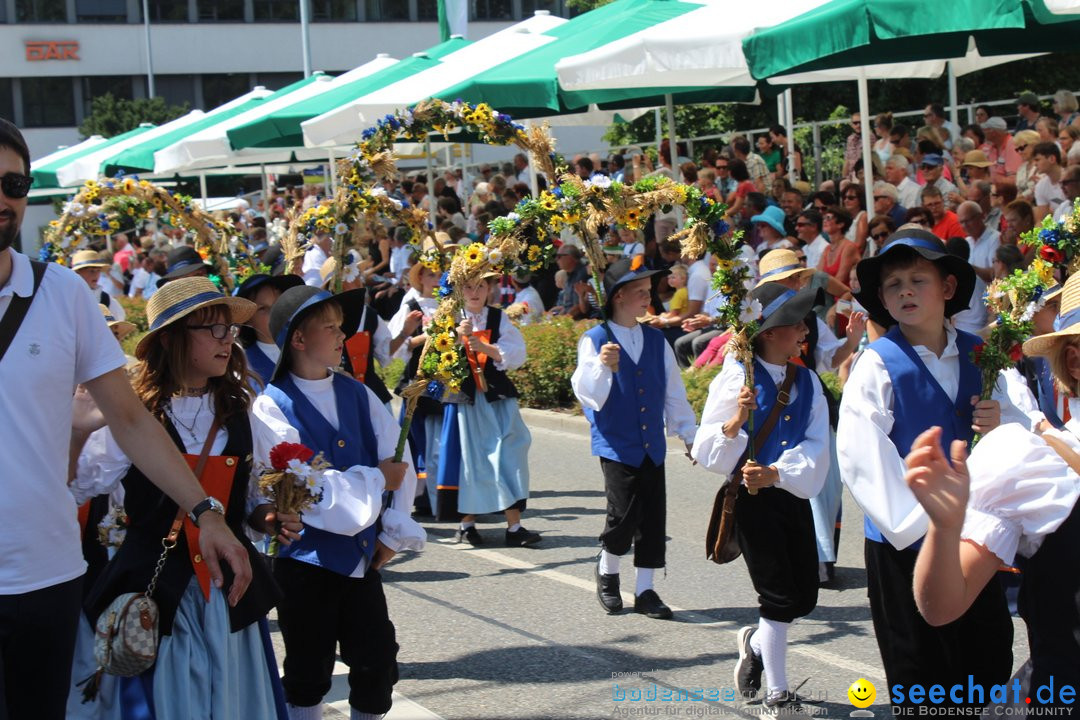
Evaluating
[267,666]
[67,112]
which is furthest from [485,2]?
[267,666]

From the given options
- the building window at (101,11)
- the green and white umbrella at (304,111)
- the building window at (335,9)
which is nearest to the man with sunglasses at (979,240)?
the green and white umbrella at (304,111)

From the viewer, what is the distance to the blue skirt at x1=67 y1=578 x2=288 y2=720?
3865mm

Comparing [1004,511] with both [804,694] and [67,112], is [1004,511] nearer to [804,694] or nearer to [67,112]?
[804,694]

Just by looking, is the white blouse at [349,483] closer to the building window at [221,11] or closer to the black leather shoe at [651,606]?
the black leather shoe at [651,606]

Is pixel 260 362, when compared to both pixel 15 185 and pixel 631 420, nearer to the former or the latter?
pixel 631 420

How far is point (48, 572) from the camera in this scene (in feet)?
10.4

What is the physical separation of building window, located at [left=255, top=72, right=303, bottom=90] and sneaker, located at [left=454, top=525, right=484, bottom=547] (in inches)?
1661

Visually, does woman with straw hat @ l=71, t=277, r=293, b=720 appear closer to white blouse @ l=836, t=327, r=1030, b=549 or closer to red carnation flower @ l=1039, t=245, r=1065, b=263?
white blouse @ l=836, t=327, r=1030, b=549

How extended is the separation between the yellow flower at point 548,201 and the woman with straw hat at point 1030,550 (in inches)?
134

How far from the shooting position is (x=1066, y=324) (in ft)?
12.0

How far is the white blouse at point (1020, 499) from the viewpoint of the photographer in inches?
116

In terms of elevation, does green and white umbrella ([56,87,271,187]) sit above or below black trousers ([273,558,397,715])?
above

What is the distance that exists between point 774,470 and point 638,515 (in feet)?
4.84

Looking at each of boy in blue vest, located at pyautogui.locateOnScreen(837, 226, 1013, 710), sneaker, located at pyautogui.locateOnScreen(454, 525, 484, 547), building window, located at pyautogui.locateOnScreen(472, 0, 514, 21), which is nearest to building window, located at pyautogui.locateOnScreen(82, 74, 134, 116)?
building window, located at pyautogui.locateOnScreen(472, 0, 514, 21)
